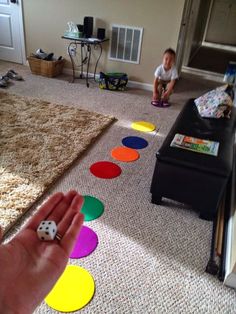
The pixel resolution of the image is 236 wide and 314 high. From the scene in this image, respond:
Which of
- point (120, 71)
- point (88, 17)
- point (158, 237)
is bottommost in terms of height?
point (158, 237)

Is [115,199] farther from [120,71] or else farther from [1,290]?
[120,71]

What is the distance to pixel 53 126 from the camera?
2.63 metres

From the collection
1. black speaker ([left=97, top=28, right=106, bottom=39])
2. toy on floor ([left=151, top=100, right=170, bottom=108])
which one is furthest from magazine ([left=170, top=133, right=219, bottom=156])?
black speaker ([left=97, top=28, right=106, bottom=39])

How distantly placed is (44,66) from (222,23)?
5.67 metres

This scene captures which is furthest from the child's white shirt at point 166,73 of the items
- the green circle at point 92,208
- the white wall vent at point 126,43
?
the green circle at point 92,208

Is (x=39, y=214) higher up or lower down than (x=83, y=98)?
higher up

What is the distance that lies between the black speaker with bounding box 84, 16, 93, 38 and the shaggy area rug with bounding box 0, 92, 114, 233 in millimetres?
1175

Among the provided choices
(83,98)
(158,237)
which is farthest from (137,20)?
(158,237)

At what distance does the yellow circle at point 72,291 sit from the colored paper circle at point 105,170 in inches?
31.4

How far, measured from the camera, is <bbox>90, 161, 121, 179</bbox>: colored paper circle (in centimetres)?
207

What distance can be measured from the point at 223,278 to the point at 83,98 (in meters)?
2.56

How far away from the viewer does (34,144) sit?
7.65 ft

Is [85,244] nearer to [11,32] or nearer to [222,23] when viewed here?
[11,32]

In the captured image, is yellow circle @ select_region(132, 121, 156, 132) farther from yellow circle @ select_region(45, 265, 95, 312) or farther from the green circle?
yellow circle @ select_region(45, 265, 95, 312)
